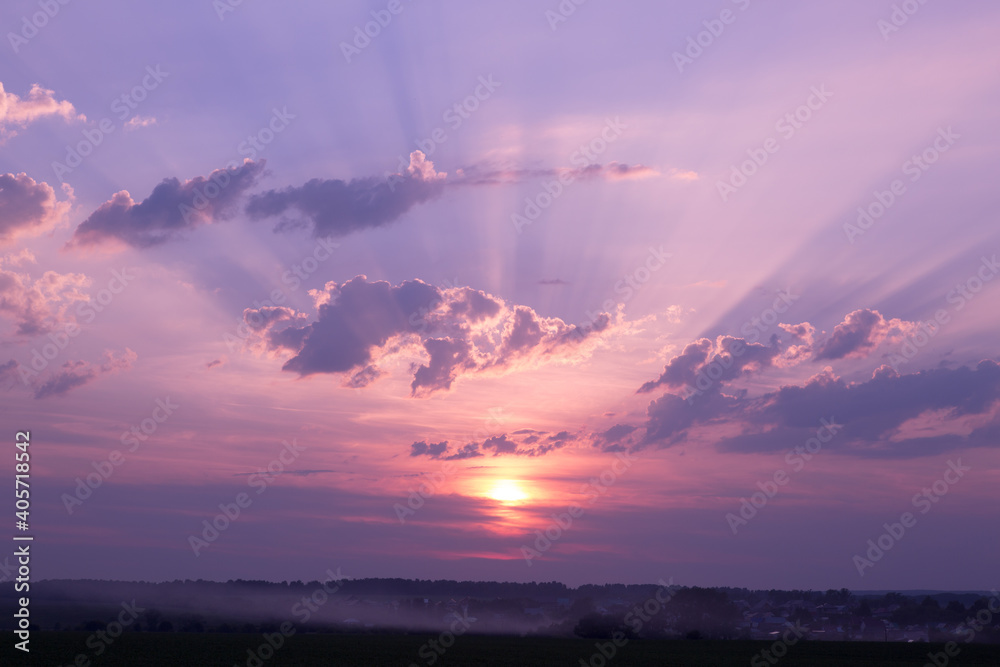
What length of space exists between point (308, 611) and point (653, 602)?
86413 mm

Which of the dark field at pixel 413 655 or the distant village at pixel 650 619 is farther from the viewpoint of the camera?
the distant village at pixel 650 619

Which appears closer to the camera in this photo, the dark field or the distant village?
the dark field

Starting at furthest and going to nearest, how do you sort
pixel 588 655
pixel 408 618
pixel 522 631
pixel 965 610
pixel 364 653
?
pixel 408 618 → pixel 965 610 → pixel 522 631 → pixel 588 655 → pixel 364 653

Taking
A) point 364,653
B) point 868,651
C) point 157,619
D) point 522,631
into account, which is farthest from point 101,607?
point 868,651

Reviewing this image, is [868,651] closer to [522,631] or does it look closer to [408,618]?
[522,631]

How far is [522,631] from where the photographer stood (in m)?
137

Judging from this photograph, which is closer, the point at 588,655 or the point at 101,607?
the point at 588,655

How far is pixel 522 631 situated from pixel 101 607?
12390cm

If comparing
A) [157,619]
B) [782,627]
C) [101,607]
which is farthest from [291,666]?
[101,607]

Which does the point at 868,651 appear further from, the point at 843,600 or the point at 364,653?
the point at 843,600

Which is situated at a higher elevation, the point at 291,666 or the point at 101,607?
the point at 101,607

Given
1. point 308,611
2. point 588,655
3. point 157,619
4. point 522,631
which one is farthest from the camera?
point 308,611

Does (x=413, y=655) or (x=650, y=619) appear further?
(x=650, y=619)

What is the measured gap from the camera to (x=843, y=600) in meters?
192
